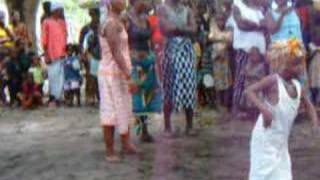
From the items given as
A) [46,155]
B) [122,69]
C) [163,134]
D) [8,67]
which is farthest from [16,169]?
[8,67]

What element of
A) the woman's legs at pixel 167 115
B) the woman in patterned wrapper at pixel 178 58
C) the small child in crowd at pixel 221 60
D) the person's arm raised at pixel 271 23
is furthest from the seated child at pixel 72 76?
the person's arm raised at pixel 271 23

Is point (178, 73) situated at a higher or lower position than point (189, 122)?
higher

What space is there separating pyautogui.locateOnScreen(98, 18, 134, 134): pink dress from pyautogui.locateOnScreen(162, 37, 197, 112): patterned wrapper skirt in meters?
1.56

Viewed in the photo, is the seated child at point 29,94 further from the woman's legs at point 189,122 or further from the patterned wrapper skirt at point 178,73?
the patterned wrapper skirt at point 178,73

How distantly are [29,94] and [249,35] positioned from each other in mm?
6046

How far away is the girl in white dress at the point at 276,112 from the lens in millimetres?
5867

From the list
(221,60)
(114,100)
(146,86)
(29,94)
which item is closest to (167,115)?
(146,86)

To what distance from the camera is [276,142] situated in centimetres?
594

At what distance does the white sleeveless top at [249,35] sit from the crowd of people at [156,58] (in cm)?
1

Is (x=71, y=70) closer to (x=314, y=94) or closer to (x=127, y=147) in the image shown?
(x=314, y=94)

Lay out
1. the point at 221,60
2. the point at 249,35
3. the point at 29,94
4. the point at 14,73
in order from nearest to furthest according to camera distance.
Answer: the point at 249,35 < the point at 221,60 < the point at 29,94 < the point at 14,73

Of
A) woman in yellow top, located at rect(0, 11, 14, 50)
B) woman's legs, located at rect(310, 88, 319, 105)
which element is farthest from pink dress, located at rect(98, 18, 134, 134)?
woman in yellow top, located at rect(0, 11, 14, 50)

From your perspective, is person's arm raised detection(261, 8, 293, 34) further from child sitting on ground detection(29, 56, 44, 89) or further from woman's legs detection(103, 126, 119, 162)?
child sitting on ground detection(29, 56, 44, 89)

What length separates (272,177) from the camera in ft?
19.3
